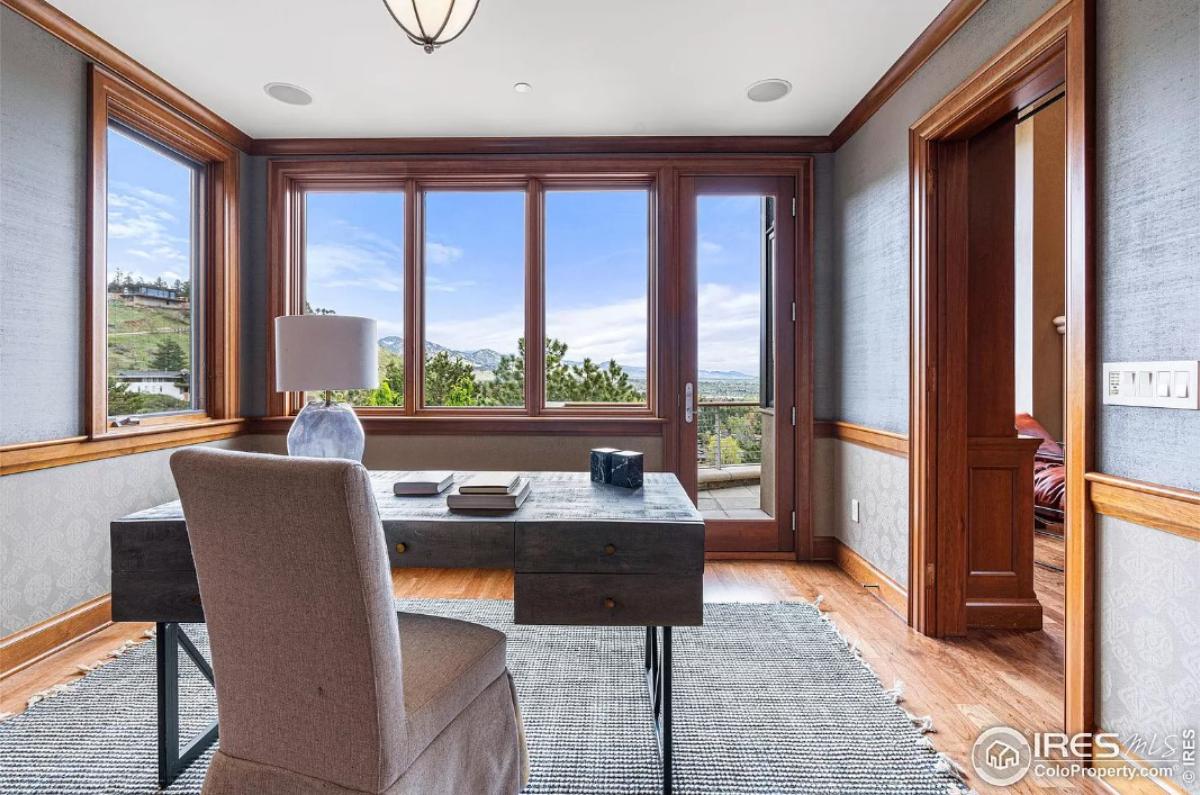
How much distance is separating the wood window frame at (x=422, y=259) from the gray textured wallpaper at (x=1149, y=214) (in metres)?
2.10

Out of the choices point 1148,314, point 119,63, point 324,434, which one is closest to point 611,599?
point 324,434

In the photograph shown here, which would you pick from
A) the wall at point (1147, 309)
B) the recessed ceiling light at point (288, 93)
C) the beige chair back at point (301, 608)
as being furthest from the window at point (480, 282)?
the wall at point (1147, 309)

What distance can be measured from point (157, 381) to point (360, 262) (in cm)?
123

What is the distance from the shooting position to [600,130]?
3.26 metres

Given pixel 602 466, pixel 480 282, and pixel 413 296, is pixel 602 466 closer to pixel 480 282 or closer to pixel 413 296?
pixel 480 282

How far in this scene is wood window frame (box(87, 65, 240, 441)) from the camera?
7.93 feet

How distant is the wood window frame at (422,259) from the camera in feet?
11.2

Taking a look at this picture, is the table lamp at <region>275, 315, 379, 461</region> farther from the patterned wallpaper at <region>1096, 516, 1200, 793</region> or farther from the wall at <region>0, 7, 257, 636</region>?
the patterned wallpaper at <region>1096, 516, 1200, 793</region>

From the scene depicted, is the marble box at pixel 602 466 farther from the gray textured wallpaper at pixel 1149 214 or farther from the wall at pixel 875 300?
the wall at pixel 875 300

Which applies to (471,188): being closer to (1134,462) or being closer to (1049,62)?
(1049,62)

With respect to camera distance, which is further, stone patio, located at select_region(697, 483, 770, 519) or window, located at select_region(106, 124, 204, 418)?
stone patio, located at select_region(697, 483, 770, 519)

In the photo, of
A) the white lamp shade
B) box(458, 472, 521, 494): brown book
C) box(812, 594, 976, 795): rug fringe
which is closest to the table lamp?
the white lamp shade

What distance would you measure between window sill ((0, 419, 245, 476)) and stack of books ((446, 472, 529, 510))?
5.75ft

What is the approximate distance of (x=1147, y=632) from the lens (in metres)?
1.43
